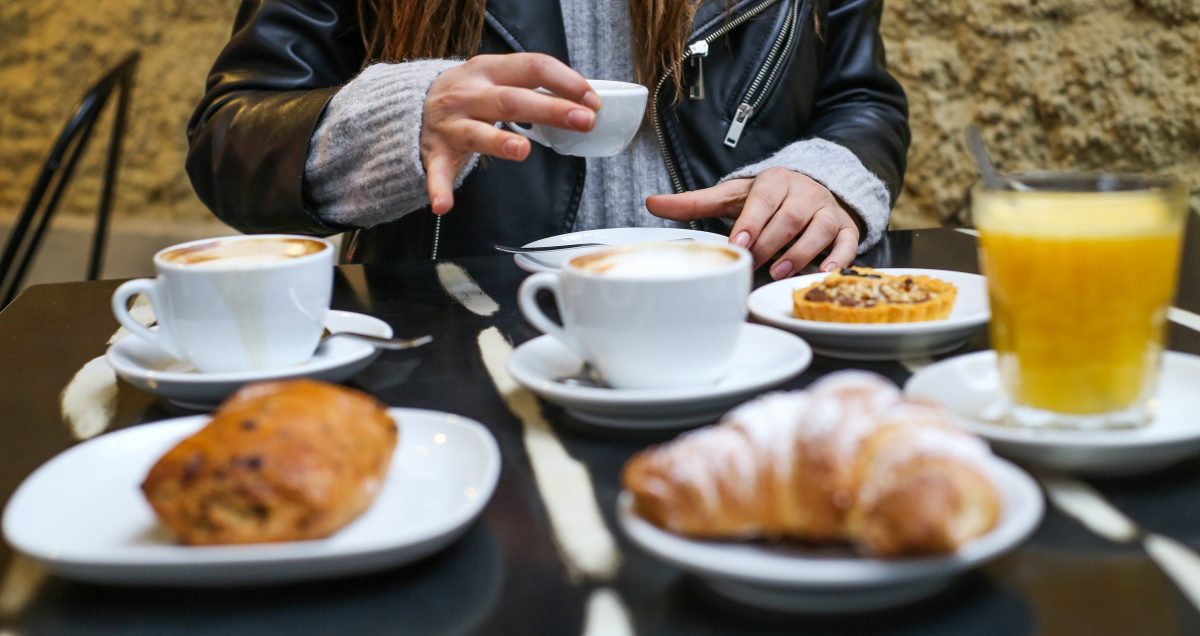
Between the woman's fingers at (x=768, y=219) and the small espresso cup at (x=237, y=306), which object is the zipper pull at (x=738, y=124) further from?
the small espresso cup at (x=237, y=306)

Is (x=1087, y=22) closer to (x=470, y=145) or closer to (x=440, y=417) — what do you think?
(x=470, y=145)

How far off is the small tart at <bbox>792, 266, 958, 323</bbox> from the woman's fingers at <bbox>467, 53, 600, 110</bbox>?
268mm

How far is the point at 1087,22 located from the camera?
207 cm

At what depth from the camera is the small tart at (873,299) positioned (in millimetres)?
929

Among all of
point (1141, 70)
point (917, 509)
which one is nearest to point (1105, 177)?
point (917, 509)

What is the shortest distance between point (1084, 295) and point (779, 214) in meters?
0.66

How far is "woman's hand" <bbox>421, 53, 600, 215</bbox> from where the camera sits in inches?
39.7

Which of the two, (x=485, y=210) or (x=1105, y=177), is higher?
(x=1105, y=177)

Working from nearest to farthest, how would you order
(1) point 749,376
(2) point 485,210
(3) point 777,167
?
(1) point 749,376
(3) point 777,167
(2) point 485,210

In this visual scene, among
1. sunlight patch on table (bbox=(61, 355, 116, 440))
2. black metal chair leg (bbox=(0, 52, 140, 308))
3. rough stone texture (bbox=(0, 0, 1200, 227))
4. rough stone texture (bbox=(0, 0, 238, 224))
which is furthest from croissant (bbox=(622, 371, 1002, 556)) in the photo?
rough stone texture (bbox=(0, 0, 238, 224))

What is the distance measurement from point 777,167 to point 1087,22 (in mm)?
1030

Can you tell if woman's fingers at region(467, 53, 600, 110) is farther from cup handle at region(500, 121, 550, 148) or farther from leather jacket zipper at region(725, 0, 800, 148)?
leather jacket zipper at region(725, 0, 800, 148)

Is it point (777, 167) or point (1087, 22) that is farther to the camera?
point (1087, 22)

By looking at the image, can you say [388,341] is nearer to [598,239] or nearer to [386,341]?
[386,341]
